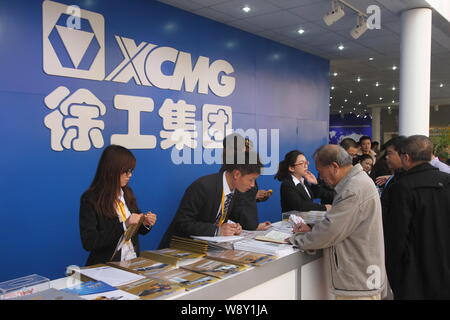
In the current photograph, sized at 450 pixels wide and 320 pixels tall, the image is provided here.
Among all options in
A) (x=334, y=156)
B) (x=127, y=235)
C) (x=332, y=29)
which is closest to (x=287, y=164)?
(x=334, y=156)

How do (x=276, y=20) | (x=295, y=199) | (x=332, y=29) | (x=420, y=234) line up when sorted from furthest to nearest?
(x=332, y=29) < (x=276, y=20) < (x=295, y=199) < (x=420, y=234)

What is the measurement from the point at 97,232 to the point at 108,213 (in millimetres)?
125

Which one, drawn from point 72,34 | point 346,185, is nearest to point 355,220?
point 346,185

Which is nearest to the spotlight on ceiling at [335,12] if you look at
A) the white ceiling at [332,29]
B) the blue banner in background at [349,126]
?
the white ceiling at [332,29]

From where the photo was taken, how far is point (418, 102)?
5.00 meters

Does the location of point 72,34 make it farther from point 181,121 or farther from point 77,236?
A: point 77,236

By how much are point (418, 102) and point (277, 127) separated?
2402 millimetres

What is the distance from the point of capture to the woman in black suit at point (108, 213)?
7.48 ft

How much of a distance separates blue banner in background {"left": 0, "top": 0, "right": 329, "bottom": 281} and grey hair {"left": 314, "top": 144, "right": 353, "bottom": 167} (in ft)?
8.71

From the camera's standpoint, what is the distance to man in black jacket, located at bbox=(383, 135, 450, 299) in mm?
2664

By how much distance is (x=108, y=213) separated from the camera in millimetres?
2336

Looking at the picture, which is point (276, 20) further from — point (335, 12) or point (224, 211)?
point (224, 211)

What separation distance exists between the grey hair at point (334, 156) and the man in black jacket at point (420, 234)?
660 mm

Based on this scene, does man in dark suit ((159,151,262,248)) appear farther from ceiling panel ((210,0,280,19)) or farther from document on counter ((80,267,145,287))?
ceiling panel ((210,0,280,19))
